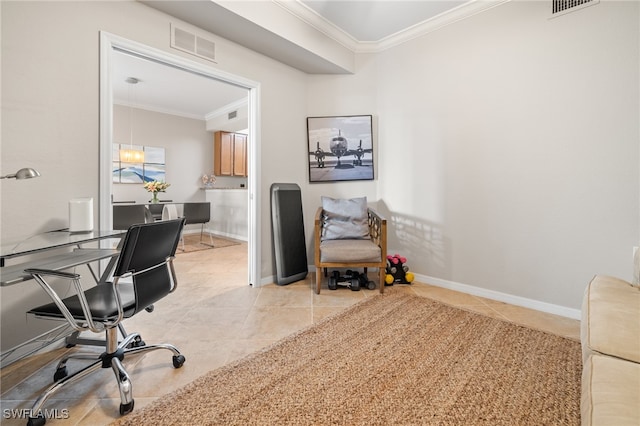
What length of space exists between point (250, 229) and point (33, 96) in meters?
1.80

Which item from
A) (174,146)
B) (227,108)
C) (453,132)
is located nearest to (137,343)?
(453,132)

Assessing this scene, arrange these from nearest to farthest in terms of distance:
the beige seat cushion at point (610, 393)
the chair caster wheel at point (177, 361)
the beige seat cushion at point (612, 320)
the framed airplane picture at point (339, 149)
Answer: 1. the beige seat cushion at point (610, 393)
2. the beige seat cushion at point (612, 320)
3. the chair caster wheel at point (177, 361)
4. the framed airplane picture at point (339, 149)

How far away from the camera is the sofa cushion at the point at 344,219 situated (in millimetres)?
2859

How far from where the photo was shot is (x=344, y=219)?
294cm

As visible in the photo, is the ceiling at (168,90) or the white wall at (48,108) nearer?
the white wall at (48,108)

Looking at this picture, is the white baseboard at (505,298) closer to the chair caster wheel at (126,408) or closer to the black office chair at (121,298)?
the black office chair at (121,298)

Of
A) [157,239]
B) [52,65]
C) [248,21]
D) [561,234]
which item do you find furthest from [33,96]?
[561,234]

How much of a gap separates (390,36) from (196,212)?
4.10m

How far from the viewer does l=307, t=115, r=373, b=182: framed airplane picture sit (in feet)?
10.7

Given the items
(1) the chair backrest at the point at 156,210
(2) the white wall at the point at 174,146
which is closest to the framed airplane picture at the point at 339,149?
(1) the chair backrest at the point at 156,210

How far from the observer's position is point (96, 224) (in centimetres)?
186

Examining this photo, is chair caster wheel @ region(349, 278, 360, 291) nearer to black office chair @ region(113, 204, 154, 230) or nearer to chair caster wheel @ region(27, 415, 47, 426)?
chair caster wheel @ region(27, 415, 47, 426)

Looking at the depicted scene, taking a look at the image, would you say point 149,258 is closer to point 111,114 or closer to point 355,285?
point 111,114

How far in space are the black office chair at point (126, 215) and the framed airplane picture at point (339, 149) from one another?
9.72 feet
